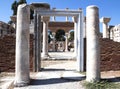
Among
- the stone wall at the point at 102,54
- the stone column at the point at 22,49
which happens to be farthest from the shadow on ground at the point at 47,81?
the stone wall at the point at 102,54

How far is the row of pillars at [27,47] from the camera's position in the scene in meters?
9.22

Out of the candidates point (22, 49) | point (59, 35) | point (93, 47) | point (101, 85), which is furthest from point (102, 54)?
point (59, 35)

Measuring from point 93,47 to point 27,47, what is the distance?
2616mm

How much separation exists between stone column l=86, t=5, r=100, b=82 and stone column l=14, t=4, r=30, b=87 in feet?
8.11

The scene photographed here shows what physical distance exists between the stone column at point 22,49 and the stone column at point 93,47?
2472 mm

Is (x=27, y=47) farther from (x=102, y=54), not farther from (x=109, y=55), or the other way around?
(x=109, y=55)

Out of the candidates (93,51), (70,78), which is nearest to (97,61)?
(93,51)

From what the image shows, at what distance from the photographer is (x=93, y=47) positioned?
9523mm

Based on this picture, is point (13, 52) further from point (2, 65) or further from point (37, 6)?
point (37, 6)

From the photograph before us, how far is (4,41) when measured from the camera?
12.6 m

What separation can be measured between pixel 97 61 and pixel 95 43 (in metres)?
0.72

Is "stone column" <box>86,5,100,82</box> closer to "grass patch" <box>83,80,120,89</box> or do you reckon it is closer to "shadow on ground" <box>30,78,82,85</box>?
"grass patch" <box>83,80,120,89</box>

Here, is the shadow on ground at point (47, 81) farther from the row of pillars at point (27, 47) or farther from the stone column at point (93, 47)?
the stone column at point (93, 47)

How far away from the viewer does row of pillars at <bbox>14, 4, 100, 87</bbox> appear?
9.22 metres
